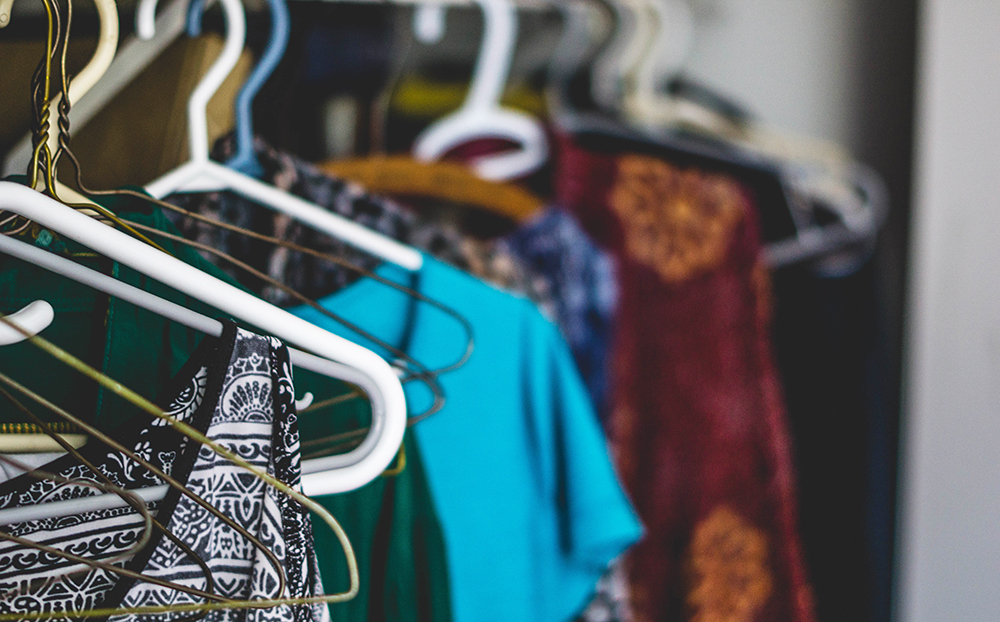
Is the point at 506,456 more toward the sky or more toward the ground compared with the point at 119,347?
more toward the ground

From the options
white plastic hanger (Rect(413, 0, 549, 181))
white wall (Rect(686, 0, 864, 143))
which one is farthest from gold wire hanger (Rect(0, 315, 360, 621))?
white wall (Rect(686, 0, 864, 143))

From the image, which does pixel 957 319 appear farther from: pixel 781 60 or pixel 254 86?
pixel 254 86

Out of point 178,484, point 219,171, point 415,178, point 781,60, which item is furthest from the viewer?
point 781,60

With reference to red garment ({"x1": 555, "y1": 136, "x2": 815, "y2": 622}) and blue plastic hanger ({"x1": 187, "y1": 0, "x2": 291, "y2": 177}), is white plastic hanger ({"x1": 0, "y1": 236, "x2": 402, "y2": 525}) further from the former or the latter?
red garment ({"x1": 555, "y1": 136, "x2": 815, "y2": 622})

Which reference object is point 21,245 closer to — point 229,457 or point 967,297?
point 229,457

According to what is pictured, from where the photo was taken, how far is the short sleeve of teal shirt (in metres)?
0.57

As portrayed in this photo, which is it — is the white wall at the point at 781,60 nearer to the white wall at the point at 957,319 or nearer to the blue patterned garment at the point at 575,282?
the white wall at the point at 957,319

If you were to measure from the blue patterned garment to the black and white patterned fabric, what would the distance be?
45cm

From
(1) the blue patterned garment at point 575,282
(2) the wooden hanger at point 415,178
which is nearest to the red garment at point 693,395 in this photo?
(1) the blue patterned garment at point 575,282

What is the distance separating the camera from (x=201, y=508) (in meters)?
0.34

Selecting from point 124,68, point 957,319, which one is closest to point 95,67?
point 124,68

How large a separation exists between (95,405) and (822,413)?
0.87 m

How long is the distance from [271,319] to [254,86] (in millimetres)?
235

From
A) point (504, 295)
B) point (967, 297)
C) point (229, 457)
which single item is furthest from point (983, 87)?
point (229, 457)
